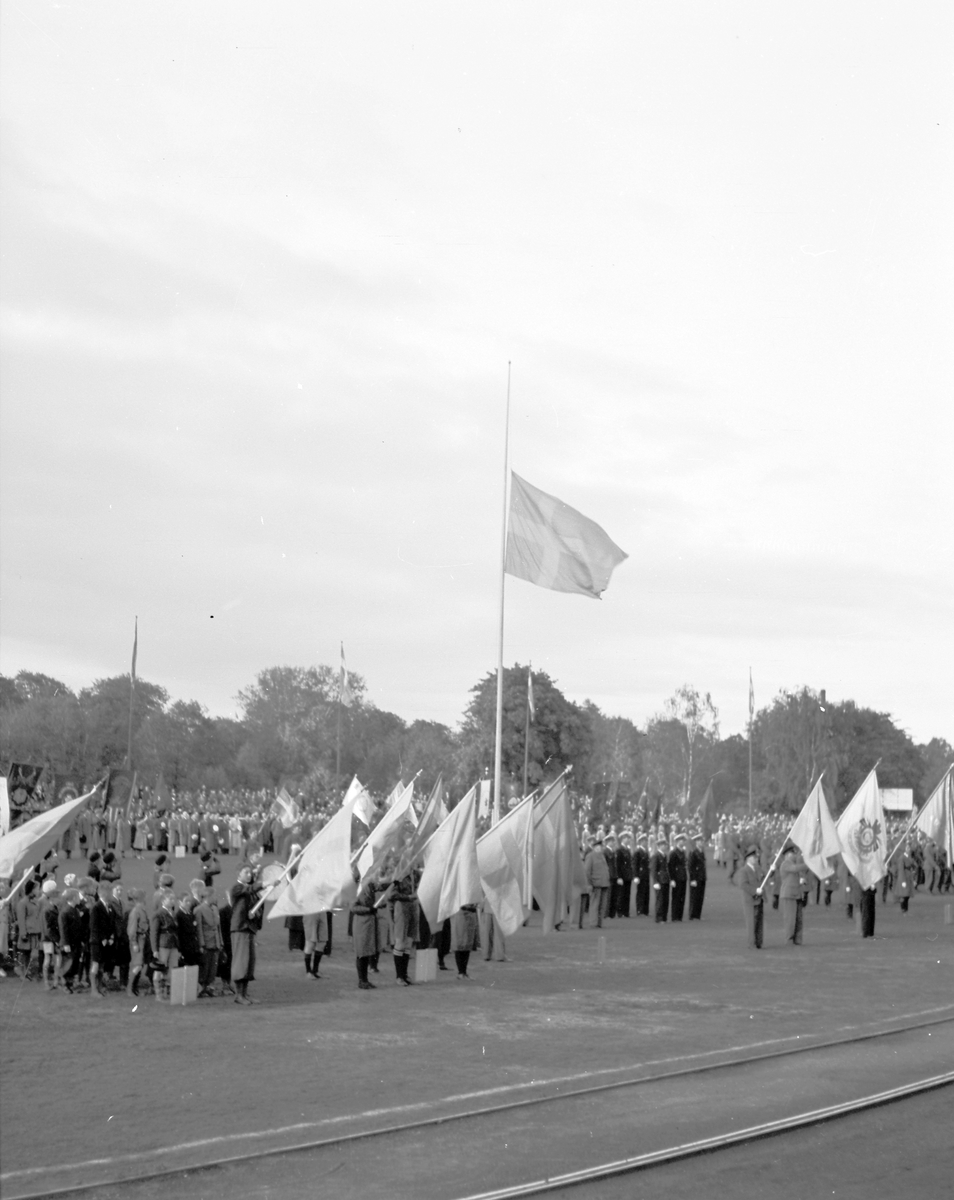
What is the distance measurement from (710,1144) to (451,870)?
8899 mm

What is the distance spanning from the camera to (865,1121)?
11.2 metres

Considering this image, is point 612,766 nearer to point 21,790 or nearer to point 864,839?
point 21,790

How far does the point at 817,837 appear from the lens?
2659 centimetres

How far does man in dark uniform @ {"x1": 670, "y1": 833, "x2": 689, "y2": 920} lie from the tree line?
33914mm

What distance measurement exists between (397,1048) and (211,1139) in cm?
423

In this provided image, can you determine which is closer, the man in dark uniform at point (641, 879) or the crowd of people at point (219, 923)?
the crowd of people at point (219, 923)

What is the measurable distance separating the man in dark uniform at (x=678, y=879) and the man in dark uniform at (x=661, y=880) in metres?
0.12

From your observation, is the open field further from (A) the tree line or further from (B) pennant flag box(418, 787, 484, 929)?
(A) the tree line

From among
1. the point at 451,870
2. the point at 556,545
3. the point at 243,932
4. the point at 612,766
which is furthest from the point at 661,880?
the point at 612,766

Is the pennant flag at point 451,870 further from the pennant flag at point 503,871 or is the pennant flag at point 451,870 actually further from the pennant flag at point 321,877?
the pennant flag at point 321,877

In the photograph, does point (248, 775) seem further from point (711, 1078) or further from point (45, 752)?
point (711, 1078)

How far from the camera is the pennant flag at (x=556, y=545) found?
25828mm

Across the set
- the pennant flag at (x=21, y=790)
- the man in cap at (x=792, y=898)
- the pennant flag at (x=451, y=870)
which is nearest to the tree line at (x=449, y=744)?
the pennant flag at (x=21, y=790)

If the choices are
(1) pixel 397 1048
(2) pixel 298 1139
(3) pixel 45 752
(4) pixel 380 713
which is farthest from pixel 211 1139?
(4) pixel 380 713
